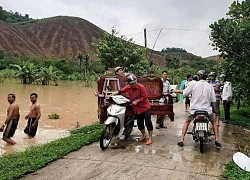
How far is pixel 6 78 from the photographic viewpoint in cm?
3894

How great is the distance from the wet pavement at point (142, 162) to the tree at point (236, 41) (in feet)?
8.91

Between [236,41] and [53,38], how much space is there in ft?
336

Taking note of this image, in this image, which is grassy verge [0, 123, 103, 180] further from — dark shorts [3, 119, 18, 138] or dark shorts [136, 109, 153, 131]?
dark shorts [3, 119, 18, 138]

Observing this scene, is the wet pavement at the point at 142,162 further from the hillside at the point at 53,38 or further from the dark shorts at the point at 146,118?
the hillside at the point at 53,38

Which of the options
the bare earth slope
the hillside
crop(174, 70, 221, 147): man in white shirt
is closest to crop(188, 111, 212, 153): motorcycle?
crop(174, 70, 221, 147): man in white shirt

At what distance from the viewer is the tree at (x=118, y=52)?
27.1 m

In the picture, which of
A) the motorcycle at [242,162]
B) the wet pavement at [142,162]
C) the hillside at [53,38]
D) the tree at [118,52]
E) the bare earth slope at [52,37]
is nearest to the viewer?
the motorcycle at [242,162]

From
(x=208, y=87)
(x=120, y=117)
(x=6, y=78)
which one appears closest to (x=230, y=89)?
(x=208, y=87)

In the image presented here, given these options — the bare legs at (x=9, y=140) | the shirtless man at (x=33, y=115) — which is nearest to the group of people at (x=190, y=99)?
the shirtless man at (x=33, y=115)

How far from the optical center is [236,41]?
29.0ft

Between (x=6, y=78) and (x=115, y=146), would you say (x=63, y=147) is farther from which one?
(x=6, y=78)

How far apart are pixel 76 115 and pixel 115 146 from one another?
7.93m

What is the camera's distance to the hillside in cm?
9195

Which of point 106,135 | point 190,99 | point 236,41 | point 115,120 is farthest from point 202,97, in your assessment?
point 236,41
